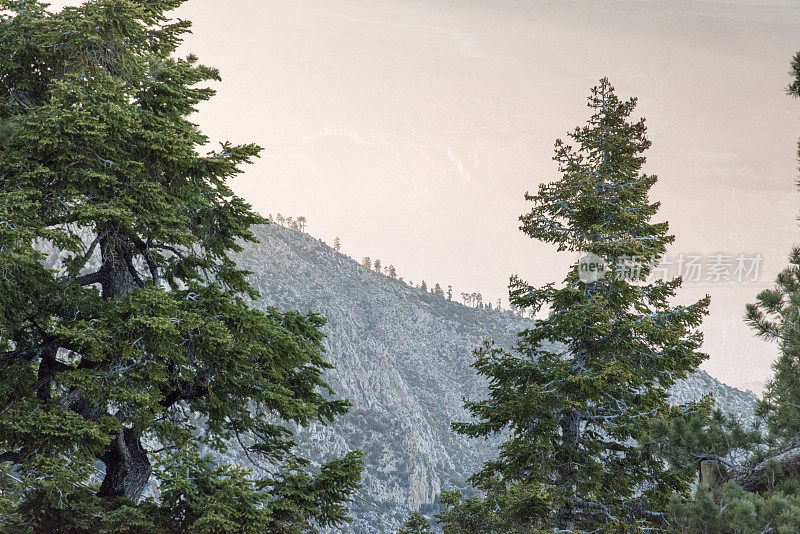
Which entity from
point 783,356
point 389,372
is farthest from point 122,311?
point 389,372

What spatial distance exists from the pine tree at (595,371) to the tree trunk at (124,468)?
714cm

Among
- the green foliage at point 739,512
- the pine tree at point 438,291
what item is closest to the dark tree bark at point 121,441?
the green foliage at point 739,512

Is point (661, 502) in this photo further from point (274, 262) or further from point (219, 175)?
point (274, 262)

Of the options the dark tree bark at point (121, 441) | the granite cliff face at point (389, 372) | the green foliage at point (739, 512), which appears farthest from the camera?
the granite cliff face at point (389, 372)

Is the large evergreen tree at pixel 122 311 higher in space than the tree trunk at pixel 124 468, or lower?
higher

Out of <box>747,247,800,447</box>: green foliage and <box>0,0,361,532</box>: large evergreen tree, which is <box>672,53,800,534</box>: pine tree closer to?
<box>747,247,800,447</box>: green foliage

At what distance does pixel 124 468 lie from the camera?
988 cm

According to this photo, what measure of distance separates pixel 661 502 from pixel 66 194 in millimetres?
12702
